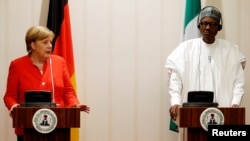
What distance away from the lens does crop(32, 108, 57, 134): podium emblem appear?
3.06 m

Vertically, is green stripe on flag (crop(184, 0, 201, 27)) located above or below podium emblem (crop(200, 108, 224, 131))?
above

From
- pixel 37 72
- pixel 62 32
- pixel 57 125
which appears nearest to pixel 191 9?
pixel 62 32

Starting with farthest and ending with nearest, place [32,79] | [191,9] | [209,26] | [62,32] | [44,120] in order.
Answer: [191,9]
[62,32]
[209,26]
[32,79]
[44,120]

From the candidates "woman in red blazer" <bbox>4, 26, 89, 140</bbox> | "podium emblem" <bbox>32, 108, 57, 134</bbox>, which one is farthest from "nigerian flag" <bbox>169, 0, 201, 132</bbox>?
"podium emblem" <bbox>32, 108, 57, 134</bbox>

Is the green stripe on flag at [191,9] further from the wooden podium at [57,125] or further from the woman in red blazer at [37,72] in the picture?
the wooden podium at [57,125]

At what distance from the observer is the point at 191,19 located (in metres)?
4.61

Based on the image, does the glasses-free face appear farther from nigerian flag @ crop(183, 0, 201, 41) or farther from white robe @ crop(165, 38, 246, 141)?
nigerian flag @ crop(183, 0, 201, 41)

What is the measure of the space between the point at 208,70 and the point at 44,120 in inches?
63.4

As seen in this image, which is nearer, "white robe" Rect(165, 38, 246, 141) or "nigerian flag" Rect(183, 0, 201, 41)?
"white robe" Rect(165, 38, 246, 141)

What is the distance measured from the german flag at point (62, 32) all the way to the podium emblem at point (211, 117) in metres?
1.72

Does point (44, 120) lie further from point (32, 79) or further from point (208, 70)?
point (208, 70)

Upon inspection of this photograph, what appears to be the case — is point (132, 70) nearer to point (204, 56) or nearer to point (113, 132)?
point (113, 132)

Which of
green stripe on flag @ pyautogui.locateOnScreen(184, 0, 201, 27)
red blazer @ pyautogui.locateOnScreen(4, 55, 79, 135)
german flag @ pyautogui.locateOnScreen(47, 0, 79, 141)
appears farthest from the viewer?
green stripe on flag @ pyautogui.locateOnScreen(184, 0, 201, 27)

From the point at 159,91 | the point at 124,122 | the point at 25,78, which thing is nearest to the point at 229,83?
the point at 159,91
